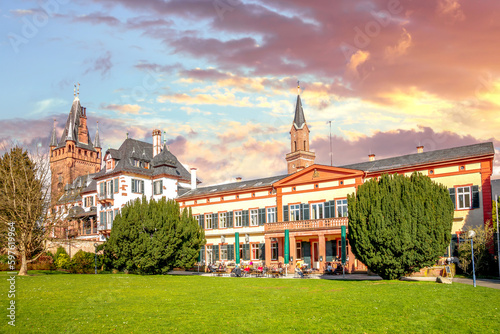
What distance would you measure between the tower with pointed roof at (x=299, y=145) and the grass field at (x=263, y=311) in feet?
163

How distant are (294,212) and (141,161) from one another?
2251 centimetres

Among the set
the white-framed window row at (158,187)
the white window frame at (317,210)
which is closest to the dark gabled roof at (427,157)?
the white window frame at (317,210)

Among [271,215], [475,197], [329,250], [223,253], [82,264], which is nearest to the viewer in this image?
[475,197]

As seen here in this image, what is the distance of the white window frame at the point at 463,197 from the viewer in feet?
101

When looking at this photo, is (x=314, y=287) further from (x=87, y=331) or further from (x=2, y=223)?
(x=2, y=223)

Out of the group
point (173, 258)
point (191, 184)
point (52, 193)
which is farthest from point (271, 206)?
point (52, 193)

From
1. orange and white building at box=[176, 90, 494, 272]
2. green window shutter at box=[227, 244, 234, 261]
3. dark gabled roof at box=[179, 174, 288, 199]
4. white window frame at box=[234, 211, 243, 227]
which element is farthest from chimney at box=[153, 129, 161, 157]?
green window shutter at box=[227, 244, 234, 261]

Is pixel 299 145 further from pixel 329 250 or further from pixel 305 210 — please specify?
pixel 329 250

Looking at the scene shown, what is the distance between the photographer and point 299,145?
→ 6969 centimetres

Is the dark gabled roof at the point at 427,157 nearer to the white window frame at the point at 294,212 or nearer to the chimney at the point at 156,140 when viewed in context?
the white window frame at the point at 294,212

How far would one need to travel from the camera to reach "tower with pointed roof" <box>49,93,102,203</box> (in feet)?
290

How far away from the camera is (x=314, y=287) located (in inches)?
847

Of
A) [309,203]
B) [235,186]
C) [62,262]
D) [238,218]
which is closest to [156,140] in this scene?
[235,186]

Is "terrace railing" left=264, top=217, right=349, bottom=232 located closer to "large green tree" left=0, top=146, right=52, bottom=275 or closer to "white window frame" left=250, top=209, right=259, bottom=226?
"white window frame" left=250, top=209, right=259, bottom=226
